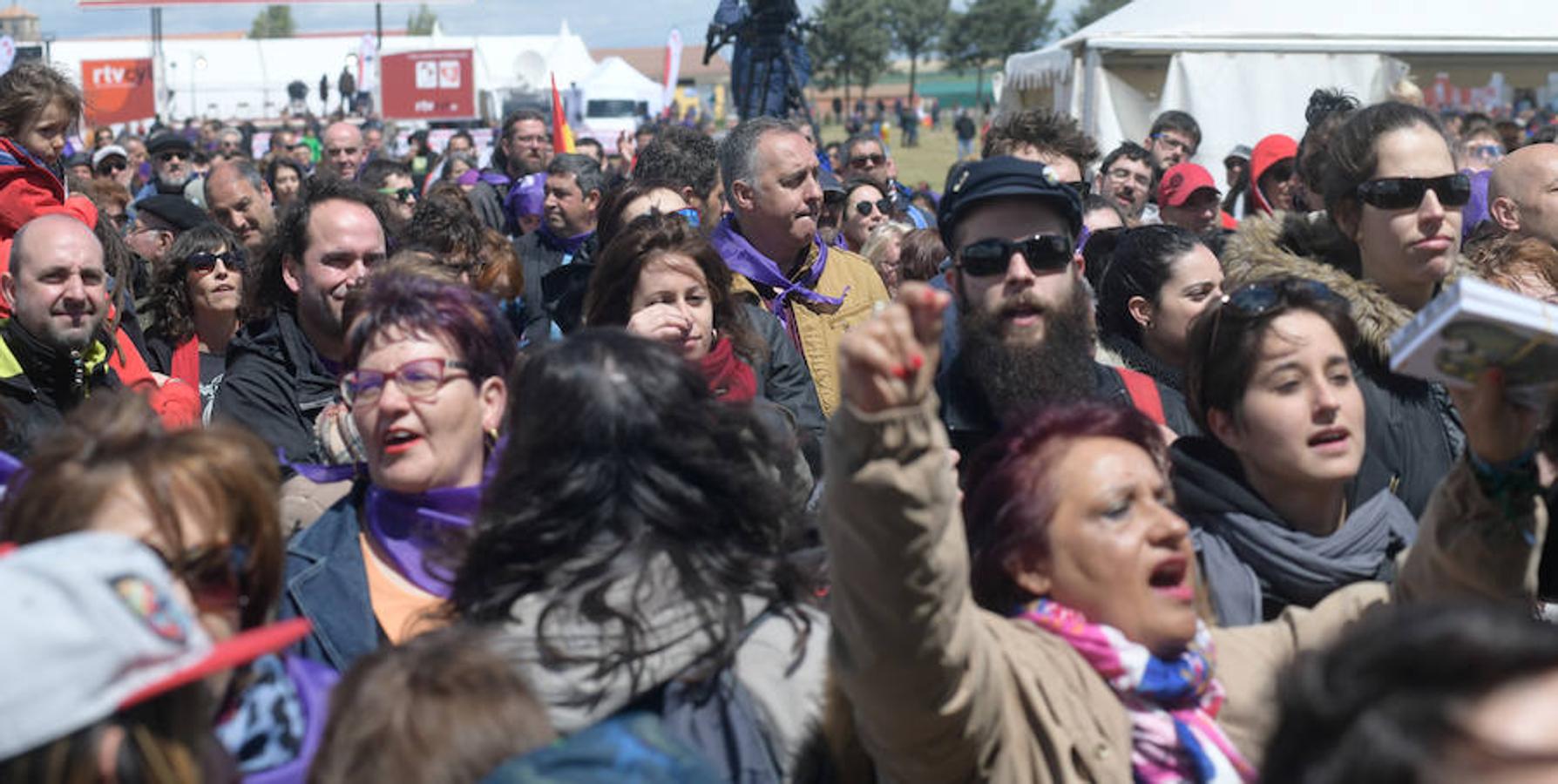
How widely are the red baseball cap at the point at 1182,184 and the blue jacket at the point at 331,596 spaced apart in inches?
206

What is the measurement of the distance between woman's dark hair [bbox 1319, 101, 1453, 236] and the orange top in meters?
2.59

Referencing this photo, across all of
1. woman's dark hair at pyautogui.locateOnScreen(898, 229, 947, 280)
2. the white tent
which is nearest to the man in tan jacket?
woman's dark hair at pyautogui.locateOnScreen(898, 229, 947, 280)

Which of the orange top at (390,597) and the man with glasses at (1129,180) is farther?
the man with glasses at (1129,180)

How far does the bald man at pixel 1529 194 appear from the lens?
5.52 m

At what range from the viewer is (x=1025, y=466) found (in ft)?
9.03

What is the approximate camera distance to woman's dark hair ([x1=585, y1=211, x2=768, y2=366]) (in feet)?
14.6

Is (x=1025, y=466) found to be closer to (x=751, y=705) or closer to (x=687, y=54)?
(x=751, y=705)

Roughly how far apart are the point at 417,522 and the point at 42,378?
6.38 feet

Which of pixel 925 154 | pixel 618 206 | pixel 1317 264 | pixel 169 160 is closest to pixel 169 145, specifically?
pixel 169 160

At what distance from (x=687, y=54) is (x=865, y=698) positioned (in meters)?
112

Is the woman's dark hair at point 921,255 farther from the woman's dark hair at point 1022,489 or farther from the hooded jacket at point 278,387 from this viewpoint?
the woman's dark hair at point 1022,489

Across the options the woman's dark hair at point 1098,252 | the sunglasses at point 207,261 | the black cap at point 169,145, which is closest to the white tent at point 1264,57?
the black cap at point 169,145

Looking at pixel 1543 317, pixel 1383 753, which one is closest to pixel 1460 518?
pixel 1543 317

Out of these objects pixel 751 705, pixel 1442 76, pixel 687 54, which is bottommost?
pixel 751 705
